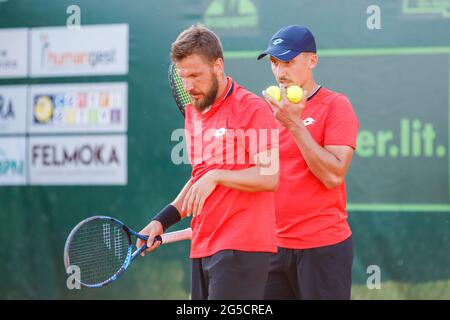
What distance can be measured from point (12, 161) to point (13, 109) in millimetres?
Answer: 390

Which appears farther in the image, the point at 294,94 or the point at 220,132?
the point at 294,94

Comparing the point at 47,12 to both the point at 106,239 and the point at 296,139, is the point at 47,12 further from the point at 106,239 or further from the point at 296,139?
the point at 296,139

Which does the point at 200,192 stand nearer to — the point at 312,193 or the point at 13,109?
the point at 312,193

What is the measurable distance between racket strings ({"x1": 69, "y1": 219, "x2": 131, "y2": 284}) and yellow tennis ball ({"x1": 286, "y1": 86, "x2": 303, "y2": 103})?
1002 millimetres

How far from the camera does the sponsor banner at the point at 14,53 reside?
601cm

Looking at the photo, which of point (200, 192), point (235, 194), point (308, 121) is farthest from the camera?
point (308, 121)

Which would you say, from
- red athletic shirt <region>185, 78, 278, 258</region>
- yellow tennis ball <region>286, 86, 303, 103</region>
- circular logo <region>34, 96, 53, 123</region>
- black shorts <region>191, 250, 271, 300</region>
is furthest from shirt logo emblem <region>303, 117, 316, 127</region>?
circular logo <region>34, 96, 53, 123</region>

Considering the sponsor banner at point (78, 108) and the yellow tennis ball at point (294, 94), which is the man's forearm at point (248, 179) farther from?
the sponsor banner at point (78, 108)

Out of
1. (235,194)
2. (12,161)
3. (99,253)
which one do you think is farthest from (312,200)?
(12,161)

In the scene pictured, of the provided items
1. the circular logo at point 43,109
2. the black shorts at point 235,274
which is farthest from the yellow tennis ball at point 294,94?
the circular logo at point 43,109

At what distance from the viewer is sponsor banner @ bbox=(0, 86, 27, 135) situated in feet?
19.7

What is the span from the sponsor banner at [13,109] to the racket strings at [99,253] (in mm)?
2159

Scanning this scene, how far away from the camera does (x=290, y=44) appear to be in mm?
3748
